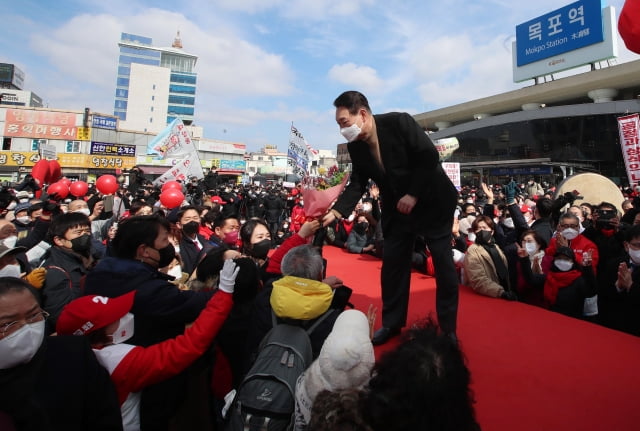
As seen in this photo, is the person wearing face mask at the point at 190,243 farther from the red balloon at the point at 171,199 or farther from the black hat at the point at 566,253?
the black hat at the point at 566,253

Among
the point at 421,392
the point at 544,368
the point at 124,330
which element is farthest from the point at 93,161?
the point at 421,392

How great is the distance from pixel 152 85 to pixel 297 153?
5556 centimetres

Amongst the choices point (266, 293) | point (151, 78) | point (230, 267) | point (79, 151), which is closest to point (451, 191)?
point (266, 293)

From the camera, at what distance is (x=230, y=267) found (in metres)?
1.47

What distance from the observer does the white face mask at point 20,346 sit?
922 mm

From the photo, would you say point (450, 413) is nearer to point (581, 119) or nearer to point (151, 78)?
point (581, 119)

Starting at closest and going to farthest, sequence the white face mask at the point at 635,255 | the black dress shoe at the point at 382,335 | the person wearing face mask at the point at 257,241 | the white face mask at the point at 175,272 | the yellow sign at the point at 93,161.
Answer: the black dress shoe at the point at 382,335 → the white face mask at the point at 635,255 → the person wearing face mask at the point at 257,241 → the white face mask at the point at 175,272 → the yellow sign at the point at 93,161

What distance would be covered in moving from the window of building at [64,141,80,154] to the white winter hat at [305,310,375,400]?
125 feet

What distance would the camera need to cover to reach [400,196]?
2.12 meters

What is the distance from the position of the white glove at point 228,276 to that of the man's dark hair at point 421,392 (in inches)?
28.8

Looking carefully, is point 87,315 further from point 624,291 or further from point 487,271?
point 624,291

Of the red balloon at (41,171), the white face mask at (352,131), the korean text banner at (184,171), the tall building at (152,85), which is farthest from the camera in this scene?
the tall building at (152,85)

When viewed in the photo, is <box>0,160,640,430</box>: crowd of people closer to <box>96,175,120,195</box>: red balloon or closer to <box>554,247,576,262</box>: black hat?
<box>554,247,576,262</box>: black hat

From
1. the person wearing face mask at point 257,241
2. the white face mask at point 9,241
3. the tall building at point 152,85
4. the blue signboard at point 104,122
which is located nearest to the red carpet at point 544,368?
the person wearing face mask at point 257,241
